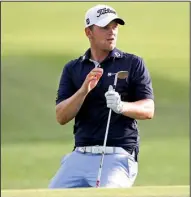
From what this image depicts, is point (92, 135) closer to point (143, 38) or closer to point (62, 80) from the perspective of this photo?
point (62, 80)

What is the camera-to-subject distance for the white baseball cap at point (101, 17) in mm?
4512

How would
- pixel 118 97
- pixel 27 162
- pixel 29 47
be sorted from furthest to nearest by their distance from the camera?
1. pixel 29 47
2. pixel 27 162
3. pixel 118 97

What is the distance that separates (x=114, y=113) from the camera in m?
4.40

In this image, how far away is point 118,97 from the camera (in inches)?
165

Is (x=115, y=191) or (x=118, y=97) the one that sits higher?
(x=118, y=97)

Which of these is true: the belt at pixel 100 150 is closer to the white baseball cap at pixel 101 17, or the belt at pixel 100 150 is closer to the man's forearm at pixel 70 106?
the man's forearm at pixel 70 106

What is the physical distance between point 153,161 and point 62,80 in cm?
496

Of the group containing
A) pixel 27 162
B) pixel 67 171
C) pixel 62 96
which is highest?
pixel 62 96

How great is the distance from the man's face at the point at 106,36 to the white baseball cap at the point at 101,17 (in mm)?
27

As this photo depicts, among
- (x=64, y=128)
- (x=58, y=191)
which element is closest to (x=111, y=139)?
(x=58, y=191)

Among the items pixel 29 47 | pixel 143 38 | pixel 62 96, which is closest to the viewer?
pixel 62 96

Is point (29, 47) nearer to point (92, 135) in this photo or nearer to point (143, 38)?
point (143, 38)

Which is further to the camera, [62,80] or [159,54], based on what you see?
[159,54]

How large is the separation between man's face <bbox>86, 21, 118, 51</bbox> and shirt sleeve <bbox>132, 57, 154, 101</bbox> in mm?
166
